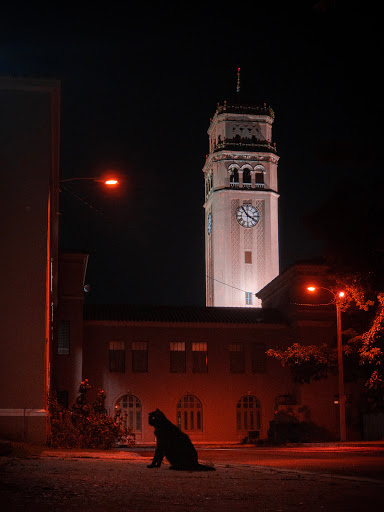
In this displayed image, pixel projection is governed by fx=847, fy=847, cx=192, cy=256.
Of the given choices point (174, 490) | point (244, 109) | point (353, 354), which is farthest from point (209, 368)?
point (244, 109)

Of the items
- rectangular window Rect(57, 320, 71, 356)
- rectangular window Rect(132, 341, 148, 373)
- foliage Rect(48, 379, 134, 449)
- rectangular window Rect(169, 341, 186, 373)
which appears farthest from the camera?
rectangular window Rect(169, 341, 186, 373)

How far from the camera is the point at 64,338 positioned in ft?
154

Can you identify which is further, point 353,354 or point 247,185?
point 247,185

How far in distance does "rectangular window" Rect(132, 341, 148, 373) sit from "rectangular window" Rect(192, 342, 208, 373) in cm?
286

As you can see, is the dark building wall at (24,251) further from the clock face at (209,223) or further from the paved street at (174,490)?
the clock face at (209,223)

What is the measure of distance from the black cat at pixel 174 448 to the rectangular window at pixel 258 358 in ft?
120

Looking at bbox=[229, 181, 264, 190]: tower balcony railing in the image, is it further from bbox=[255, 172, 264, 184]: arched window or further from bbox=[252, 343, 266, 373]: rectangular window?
bbox=[252, 343, 266, 373]: rectangular window

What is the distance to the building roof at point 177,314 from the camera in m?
50.5

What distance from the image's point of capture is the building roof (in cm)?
5053

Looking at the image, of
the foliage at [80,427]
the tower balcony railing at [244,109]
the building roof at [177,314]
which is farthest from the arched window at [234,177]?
the foliage at [80,427]

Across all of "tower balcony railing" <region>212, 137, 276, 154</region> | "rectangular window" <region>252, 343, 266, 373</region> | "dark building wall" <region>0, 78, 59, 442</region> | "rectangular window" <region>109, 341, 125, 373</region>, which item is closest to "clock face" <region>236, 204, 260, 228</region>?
"tower balcony railing" <region>212, 137, 276, 154</region>

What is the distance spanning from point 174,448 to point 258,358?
37.2 m

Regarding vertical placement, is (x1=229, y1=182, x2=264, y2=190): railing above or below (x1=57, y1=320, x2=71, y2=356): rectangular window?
above

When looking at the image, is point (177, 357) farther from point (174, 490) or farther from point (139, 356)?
Answer: point (174, 490)
